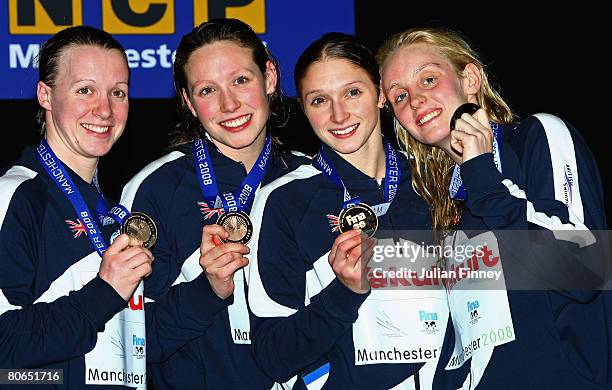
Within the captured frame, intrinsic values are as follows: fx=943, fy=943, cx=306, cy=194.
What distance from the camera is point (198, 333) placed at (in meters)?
3.36

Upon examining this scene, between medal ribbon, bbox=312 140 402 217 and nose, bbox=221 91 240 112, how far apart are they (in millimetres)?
364

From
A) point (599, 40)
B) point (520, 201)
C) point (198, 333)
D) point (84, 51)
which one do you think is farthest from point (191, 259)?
point (599, 40)

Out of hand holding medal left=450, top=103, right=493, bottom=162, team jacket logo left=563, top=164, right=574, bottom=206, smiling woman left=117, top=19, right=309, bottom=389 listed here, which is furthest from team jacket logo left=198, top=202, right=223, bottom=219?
team jacket logo left=563, top=164, right=574, bottom=206

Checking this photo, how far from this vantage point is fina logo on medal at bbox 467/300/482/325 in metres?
3.06

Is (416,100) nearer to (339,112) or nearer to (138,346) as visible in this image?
(339,112)

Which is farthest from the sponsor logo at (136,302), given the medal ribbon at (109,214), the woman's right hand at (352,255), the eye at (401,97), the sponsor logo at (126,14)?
the sponsor logo at (126,14)

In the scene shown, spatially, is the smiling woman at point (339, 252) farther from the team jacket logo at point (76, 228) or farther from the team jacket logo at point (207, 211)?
the team jacket logo at point (76, 228)

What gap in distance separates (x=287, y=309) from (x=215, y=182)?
580 millimetres

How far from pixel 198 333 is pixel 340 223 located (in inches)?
26.4

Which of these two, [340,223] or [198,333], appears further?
[198,333]

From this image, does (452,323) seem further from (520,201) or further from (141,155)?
(141,155)

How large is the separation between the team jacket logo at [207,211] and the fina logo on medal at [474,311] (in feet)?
3.18

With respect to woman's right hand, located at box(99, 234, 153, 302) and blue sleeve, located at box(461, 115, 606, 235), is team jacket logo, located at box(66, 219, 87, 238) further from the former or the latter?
blue sleeve, located at box(461, 115, 606, 235)

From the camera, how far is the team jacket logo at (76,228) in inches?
124
